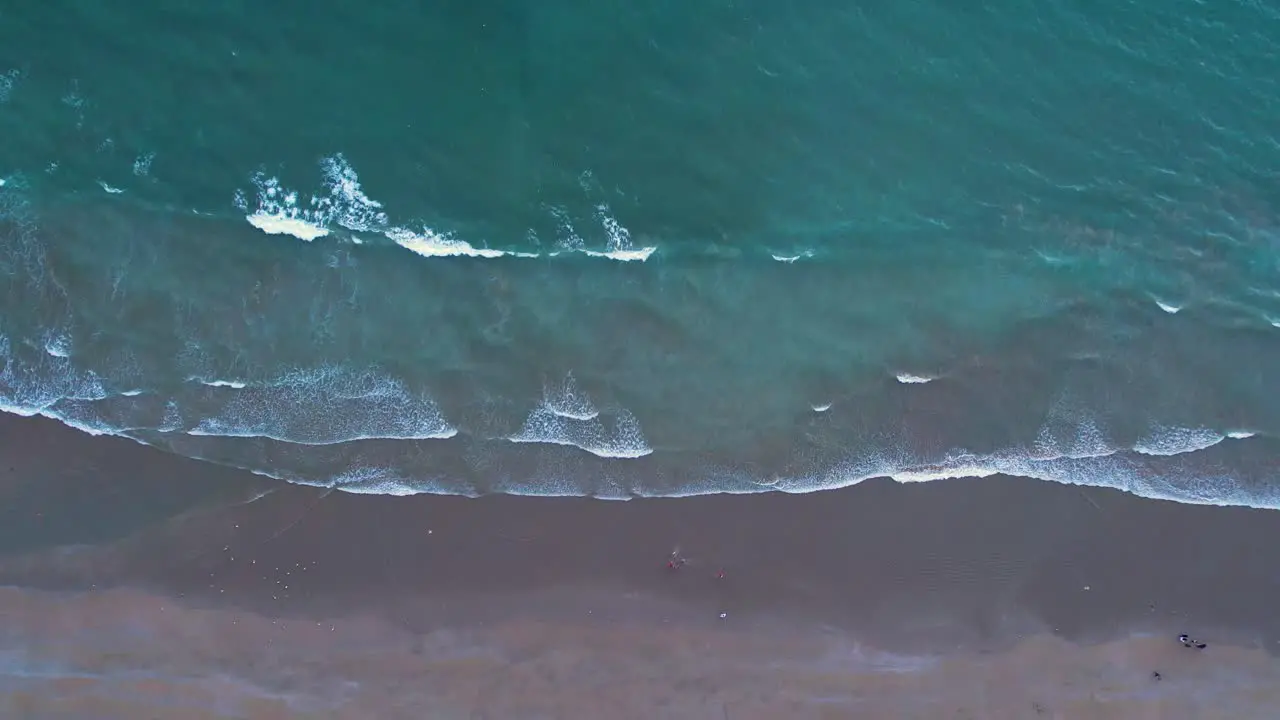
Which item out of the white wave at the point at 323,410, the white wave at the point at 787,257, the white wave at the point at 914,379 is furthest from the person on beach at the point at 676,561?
the white wave at the point at 787,257

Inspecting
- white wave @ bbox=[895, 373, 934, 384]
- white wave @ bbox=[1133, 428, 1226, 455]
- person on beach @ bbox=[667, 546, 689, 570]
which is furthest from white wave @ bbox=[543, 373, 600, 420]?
white wave @ bbox=[1133, 428, 1226, 455]

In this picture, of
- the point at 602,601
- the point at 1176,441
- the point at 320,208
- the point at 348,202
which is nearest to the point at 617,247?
the point at 348,202

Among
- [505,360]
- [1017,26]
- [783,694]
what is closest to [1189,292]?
[1017,26]

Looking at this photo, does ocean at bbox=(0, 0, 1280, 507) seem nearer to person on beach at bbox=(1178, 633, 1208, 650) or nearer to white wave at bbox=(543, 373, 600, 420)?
white wave at bbox=(543, 373, 600, 420)

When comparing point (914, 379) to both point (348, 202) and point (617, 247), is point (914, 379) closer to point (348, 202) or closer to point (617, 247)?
point (617, 247)

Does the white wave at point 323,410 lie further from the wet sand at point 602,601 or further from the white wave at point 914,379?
the white wave at point 914,379
